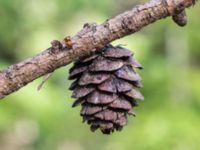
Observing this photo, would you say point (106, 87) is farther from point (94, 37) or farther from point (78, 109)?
point (78, 109)

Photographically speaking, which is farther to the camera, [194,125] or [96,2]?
[96,2]

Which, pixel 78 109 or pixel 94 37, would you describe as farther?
pixel 78 109

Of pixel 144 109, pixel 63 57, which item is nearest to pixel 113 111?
pixel 63 57

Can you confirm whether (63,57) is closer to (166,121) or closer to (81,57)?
(81,57)

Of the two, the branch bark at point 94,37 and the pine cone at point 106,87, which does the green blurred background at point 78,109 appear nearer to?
the pine cone at point 106,87

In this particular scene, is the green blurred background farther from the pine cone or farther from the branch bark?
the branch bark

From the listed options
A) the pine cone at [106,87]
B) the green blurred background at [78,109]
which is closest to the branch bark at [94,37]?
the pine cone at [106,87]

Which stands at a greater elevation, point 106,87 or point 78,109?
point 78,109

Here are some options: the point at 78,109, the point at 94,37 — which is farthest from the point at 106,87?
the point at 78,109
